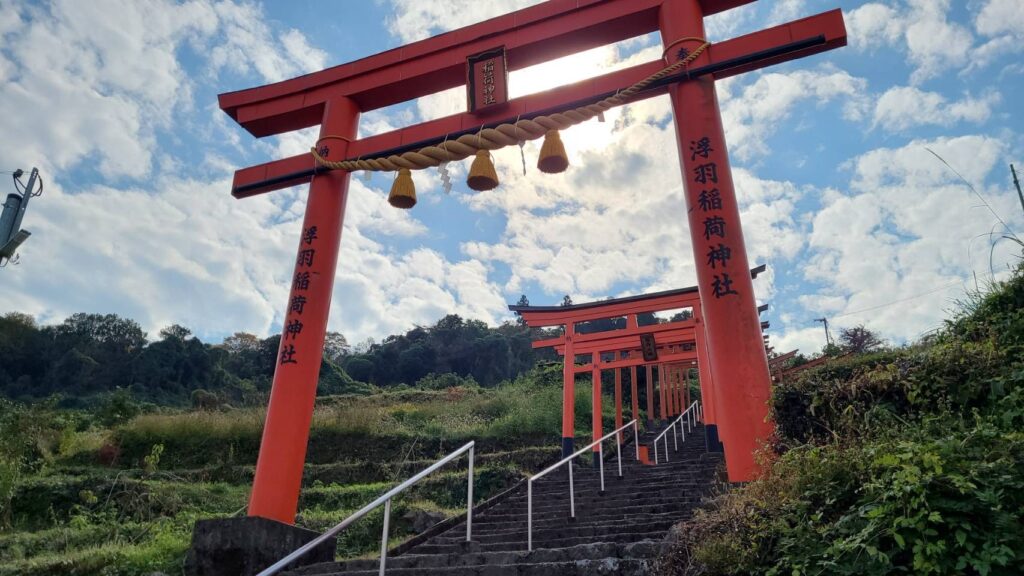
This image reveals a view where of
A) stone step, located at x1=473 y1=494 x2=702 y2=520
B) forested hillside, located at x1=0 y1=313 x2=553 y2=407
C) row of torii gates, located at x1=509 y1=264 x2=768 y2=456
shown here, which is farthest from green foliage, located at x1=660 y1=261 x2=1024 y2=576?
forested hillside, located at x1=0 y1=313 x2=553 y2=407

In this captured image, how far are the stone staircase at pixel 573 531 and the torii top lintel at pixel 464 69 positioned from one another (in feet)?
13.8

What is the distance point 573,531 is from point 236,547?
3144mm

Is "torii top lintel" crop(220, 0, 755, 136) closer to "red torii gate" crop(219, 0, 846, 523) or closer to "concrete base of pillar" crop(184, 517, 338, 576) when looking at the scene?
"red torii gate" crop(219, 0, 846, 523)

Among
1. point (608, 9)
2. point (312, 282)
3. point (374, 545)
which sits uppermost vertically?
point (608, 9)

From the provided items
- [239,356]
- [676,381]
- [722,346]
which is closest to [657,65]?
[722,346]

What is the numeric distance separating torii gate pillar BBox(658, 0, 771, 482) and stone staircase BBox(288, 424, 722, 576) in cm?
110

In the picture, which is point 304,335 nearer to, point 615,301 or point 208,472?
point 615,301

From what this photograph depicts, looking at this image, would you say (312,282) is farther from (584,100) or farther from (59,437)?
(59,437)

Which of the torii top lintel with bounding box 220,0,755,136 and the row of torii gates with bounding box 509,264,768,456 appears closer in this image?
the torii top lintel with bounding box 220,0,755,136

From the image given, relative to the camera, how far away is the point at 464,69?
24.8 feet

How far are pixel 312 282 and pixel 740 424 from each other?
15.0ft

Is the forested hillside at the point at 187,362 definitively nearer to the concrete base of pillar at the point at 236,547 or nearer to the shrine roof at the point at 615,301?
the shrine roof at the point at 615,301

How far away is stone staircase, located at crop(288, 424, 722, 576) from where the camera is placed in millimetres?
4148

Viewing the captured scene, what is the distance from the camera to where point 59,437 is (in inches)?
751
